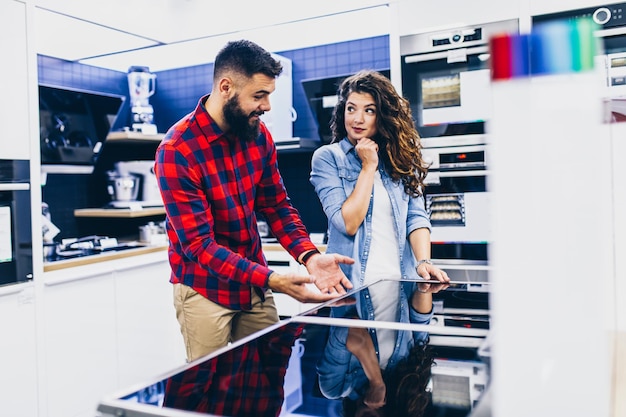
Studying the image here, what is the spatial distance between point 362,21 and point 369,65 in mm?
333

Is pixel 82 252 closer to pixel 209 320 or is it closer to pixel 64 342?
pixel 64 342

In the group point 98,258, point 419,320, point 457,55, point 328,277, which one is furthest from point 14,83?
point 419,320

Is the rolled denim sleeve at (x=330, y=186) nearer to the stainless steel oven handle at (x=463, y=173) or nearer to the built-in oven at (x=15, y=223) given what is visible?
the stainless steel oven handle at (x=463, y=173)

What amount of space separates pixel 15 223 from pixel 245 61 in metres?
1.53

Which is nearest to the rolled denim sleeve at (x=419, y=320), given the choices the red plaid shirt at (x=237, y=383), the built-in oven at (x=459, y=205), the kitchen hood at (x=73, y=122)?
the red plaid shirt at (x=237, y=383)

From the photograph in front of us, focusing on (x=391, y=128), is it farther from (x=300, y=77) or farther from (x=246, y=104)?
(x=300, y=77)

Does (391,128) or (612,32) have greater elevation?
(612,32)

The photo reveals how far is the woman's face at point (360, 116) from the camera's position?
2168 mm

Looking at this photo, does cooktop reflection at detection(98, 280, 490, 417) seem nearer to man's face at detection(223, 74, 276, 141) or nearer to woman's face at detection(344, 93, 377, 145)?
man's face at detection(223, 74, 276, 141)

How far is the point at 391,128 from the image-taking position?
7.25ft

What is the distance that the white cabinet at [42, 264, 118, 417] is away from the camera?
9.45 ft

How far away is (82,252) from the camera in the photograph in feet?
11.1

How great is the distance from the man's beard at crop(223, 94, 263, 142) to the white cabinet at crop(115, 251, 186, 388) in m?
1.72

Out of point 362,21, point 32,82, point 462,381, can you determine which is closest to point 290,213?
point 462,381
